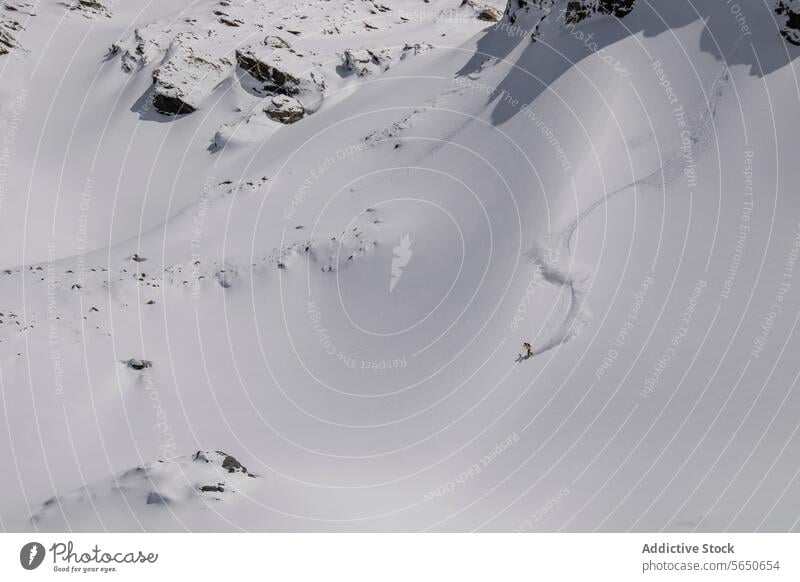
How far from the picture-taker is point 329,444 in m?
31.3

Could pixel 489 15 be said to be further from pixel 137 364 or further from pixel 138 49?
pixel 137 364

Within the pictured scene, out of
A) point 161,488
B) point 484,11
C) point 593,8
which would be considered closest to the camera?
point 161,488

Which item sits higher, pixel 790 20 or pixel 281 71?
pixel 281 71

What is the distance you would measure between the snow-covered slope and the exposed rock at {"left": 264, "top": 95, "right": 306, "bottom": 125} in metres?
6.30

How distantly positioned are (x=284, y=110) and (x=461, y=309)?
38540mm

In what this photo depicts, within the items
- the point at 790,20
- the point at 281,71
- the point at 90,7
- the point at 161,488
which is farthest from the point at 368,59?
the point at 161,488

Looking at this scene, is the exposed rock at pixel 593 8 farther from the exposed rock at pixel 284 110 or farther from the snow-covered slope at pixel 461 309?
the exposed rock at pixel 284 110

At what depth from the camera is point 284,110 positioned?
6669 cm

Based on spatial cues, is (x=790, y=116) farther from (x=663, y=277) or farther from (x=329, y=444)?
(x=329, y=444)

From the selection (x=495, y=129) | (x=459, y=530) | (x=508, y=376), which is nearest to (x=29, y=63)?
(x=495, y=129)

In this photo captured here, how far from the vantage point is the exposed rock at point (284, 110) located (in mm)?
66188

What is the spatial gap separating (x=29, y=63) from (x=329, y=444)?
227 feet

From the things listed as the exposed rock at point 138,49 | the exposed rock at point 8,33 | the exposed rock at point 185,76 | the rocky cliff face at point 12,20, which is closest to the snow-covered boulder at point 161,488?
the exposed rock at point 185,76

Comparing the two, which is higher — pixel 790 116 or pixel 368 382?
pixel 790 116
